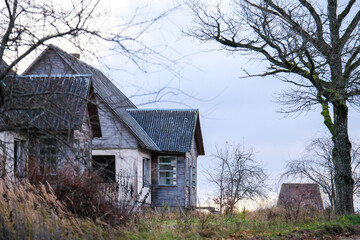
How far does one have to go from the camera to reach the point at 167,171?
111ft

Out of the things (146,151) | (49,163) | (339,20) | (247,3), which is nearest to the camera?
(49,163)

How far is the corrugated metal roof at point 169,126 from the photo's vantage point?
33.3 metres

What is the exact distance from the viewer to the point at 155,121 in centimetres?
3447

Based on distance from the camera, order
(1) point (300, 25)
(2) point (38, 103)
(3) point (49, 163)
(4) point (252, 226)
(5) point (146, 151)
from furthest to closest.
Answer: (5) point (146, 151) → (1) point (300, 25) → (4) point (252, 226) → (3) point (49, 163) → (2) point (38, 103)

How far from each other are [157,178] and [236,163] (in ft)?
15.0

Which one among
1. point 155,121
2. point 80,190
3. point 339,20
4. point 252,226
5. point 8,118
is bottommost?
point 252,226

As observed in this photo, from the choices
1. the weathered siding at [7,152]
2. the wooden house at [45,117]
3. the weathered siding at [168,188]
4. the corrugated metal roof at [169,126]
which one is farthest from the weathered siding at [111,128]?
Result: the weathered siding at [168,188]

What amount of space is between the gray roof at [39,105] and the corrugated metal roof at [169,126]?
25.8m

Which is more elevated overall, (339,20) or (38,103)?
(339,20)

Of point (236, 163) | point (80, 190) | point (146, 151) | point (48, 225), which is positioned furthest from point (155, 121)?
point (48, 225)

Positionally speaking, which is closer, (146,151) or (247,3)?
(247,3)

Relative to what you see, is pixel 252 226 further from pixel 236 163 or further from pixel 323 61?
pixel 236 163

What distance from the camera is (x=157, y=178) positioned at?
1332 inches

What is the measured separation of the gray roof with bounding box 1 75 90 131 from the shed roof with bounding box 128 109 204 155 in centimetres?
2581
